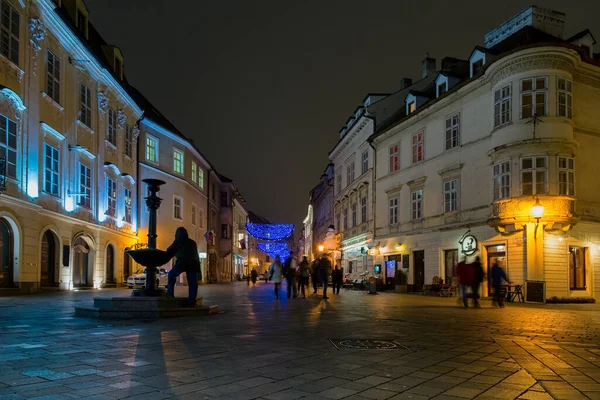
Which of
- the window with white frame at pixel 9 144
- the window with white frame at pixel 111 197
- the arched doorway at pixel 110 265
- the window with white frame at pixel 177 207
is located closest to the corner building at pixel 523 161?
the arched doorway at pixel 110 265

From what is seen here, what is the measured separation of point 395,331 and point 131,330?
494 cm

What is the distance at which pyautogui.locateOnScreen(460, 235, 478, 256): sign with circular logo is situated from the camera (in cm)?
2645

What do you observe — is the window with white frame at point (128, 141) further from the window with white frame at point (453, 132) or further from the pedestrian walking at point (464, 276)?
the pedestrian walking at point (464, 276)

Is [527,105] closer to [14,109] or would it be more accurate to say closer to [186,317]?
[186,317]

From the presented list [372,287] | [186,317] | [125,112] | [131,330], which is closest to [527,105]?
[372,287]

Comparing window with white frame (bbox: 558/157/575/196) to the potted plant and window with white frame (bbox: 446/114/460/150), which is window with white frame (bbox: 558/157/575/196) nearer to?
window with white frame (bbox: 446/114/460/150)

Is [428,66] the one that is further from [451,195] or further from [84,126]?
[84,126]

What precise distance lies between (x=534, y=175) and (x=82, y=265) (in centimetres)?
2293

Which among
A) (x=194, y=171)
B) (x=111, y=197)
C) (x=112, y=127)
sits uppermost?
(x=112, y=127)

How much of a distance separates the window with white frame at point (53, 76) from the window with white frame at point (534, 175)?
69.6 ft

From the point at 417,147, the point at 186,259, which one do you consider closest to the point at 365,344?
the point at 186,259

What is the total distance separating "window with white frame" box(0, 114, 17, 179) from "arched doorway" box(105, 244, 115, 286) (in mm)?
A: 11961

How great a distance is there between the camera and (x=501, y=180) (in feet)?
80.1

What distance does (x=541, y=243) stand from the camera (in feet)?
75.5
